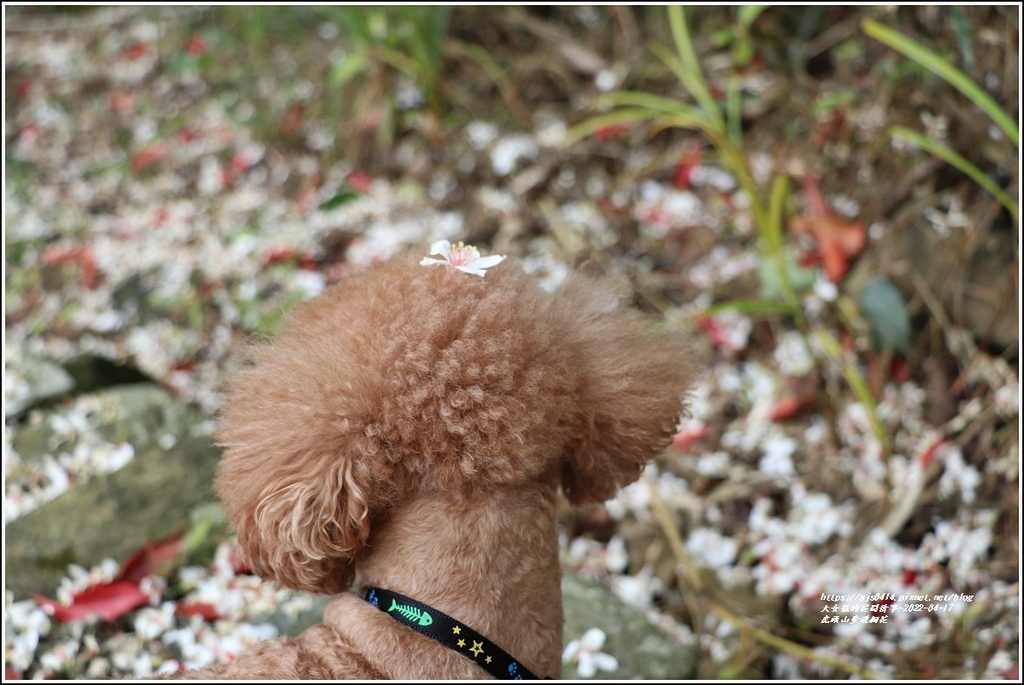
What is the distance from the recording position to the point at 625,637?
1.96m

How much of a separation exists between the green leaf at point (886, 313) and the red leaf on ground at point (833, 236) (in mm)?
131

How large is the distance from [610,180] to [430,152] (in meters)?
0.77

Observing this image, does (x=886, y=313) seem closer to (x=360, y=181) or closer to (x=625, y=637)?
(x=625, y=637)

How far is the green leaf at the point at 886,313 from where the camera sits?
2.55m

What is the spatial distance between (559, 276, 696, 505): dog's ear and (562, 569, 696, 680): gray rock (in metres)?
0.59

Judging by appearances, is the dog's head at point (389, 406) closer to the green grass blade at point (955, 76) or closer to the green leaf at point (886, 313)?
the green grass blade at point (955, 76)

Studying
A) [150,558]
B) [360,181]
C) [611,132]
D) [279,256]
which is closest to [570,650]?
[150,558]

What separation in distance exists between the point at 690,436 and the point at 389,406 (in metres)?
1.62

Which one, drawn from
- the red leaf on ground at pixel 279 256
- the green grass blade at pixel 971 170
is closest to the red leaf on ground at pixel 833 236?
the green grass blade at pixel 971 170

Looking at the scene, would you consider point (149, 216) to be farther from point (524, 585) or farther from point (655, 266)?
point (524, 585)

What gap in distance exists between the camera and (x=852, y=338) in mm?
2709

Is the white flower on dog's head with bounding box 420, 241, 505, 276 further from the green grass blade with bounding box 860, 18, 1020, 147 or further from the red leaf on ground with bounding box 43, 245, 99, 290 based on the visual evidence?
the red leaf on ground with bounding box 43, 245, 99, 290

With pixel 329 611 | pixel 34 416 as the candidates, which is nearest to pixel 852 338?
pixel 329 611

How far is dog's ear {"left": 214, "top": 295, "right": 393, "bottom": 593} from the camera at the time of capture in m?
1.21
